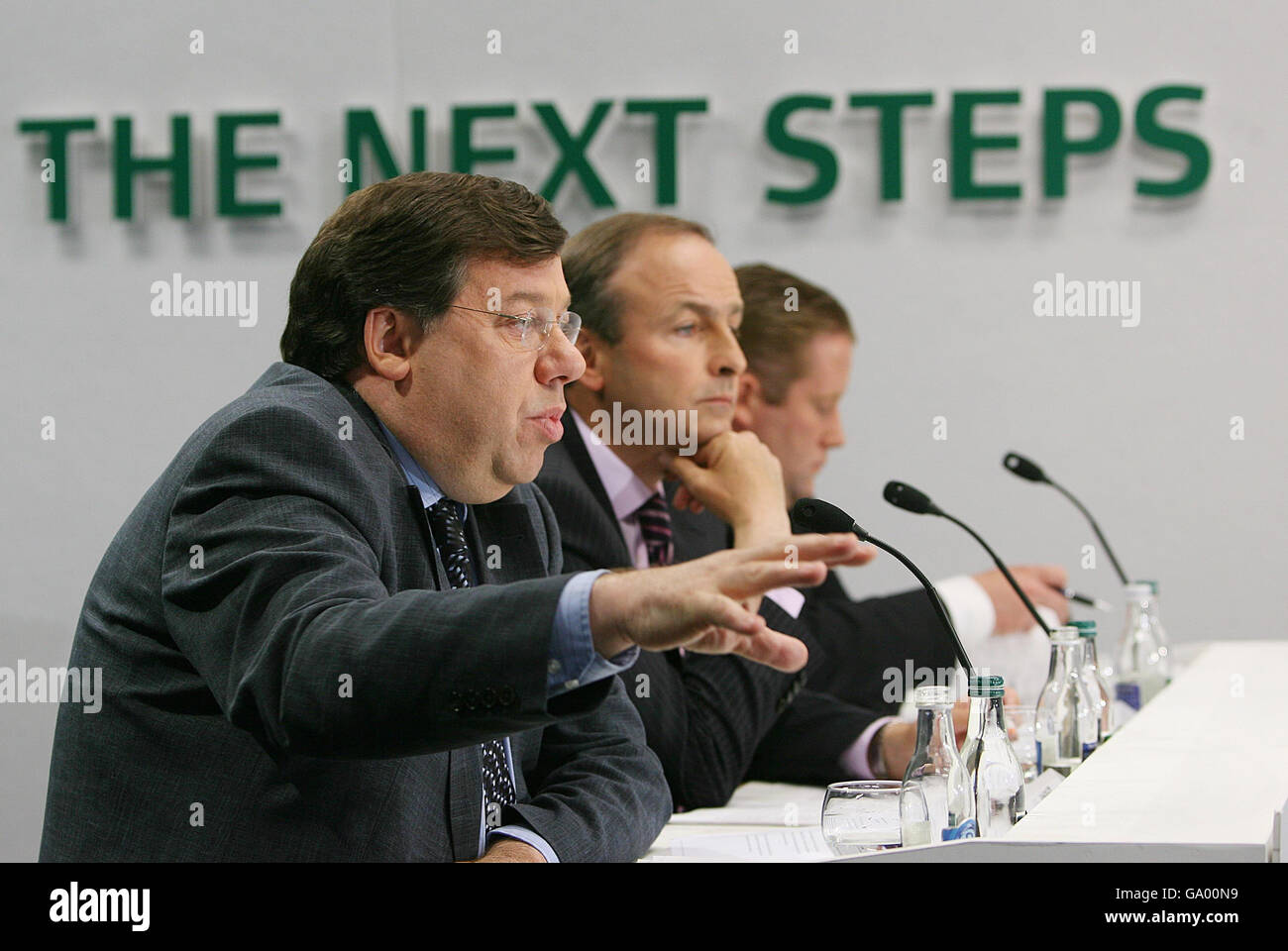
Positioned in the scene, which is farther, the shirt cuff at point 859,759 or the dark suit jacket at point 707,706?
the shirt cuff at point 859,759

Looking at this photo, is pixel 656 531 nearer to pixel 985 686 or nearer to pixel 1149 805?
pixel 985 686

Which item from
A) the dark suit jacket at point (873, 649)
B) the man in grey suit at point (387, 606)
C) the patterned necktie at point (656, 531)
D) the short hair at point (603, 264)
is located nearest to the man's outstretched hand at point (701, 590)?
the man in grey suit at point (387, 606)

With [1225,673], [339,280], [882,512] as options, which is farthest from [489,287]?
[882,512]

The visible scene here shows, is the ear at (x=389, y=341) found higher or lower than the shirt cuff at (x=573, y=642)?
higher

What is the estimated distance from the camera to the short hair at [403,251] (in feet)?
5.58

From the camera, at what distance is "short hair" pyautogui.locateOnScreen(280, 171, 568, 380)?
1.70 meters

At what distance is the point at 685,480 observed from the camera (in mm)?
2641

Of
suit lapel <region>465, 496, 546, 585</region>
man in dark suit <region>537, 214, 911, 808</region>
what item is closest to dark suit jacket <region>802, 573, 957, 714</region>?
man in dark suit <region>537, 214, 911, 808</region>

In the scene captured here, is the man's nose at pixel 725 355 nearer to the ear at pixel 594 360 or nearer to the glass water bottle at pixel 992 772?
the ear at pixel 594 360

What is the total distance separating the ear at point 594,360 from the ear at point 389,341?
100 centimetres

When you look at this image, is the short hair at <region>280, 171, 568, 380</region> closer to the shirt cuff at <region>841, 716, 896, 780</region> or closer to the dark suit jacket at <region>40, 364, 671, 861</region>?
the dark suit jacket at <region>40, 364, 671, 861</region>

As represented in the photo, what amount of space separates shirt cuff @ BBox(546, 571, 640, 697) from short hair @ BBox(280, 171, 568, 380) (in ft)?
1.94

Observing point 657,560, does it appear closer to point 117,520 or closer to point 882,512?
point 882,512

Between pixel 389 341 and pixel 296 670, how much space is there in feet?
1.90
